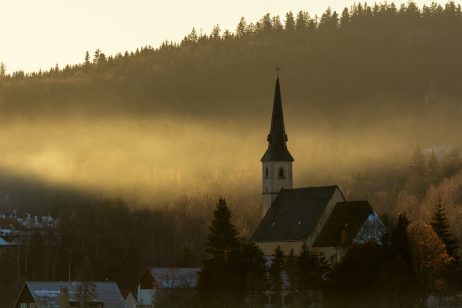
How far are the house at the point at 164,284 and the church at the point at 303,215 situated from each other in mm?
7921

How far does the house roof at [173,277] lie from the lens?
399 feet

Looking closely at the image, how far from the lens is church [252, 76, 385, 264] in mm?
119688

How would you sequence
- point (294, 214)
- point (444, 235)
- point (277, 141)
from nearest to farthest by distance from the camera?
point (444, 235), point (294, 214), point (277, 141)

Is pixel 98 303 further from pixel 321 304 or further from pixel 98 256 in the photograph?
pixel 98 256

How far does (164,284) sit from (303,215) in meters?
13.0

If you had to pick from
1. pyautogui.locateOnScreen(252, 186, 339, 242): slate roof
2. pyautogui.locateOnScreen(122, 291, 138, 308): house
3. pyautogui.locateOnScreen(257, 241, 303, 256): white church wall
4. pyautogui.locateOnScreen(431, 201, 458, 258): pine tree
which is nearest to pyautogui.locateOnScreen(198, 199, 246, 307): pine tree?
pyautogui.locateOnScreen(431, 201, 458, 258): pine tree

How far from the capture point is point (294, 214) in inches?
5079

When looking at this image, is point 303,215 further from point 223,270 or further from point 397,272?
point 397,272

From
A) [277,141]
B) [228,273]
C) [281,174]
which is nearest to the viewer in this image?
[228,273]

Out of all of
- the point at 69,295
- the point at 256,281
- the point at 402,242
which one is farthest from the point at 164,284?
the point at 402,242

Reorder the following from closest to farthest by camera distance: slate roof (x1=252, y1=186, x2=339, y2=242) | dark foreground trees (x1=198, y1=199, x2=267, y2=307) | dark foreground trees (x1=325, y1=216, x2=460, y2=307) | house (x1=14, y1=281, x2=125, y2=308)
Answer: dark foreground trees (x1=325, y1=216, x2=460, y2=307) → dark foreground trees (x1=198, y1=199, x2=267, y2=307) → house (x1=14, y1=281, x2=125, y2=308) → slate roof (x1=252, y1=186, x2=339, y2=242)

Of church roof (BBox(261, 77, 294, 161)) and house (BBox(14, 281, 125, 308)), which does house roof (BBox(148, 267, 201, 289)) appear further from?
church roof (BBox(261, 77, 294, 161))

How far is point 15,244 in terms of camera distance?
647 ft

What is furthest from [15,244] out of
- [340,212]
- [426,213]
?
[340,212]
